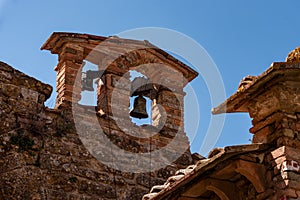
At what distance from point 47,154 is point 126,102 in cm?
139

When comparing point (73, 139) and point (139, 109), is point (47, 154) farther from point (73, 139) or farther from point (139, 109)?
point (139, 109)

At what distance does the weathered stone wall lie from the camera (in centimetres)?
860

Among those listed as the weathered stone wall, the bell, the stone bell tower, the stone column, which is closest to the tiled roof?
the weathered stone wall

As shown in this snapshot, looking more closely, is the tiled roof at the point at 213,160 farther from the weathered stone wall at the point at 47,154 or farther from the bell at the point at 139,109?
the bell at the point at 139,109

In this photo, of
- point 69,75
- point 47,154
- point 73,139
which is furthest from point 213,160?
point 69,75

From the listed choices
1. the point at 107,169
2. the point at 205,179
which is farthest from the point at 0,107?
the point at 205,179

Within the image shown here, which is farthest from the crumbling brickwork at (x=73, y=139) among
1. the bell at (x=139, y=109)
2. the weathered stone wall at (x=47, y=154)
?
the bell at (x=139, y=109)

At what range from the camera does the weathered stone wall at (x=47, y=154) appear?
8.60 metres

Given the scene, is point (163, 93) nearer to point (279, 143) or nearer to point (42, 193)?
point (42, 193)

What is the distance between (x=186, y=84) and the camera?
1041 cm

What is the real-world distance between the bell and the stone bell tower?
0.02 meters

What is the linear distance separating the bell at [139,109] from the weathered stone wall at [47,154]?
36 centimetres

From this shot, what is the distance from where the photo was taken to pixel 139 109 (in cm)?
978

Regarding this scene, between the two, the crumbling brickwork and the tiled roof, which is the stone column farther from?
the tiled roof
